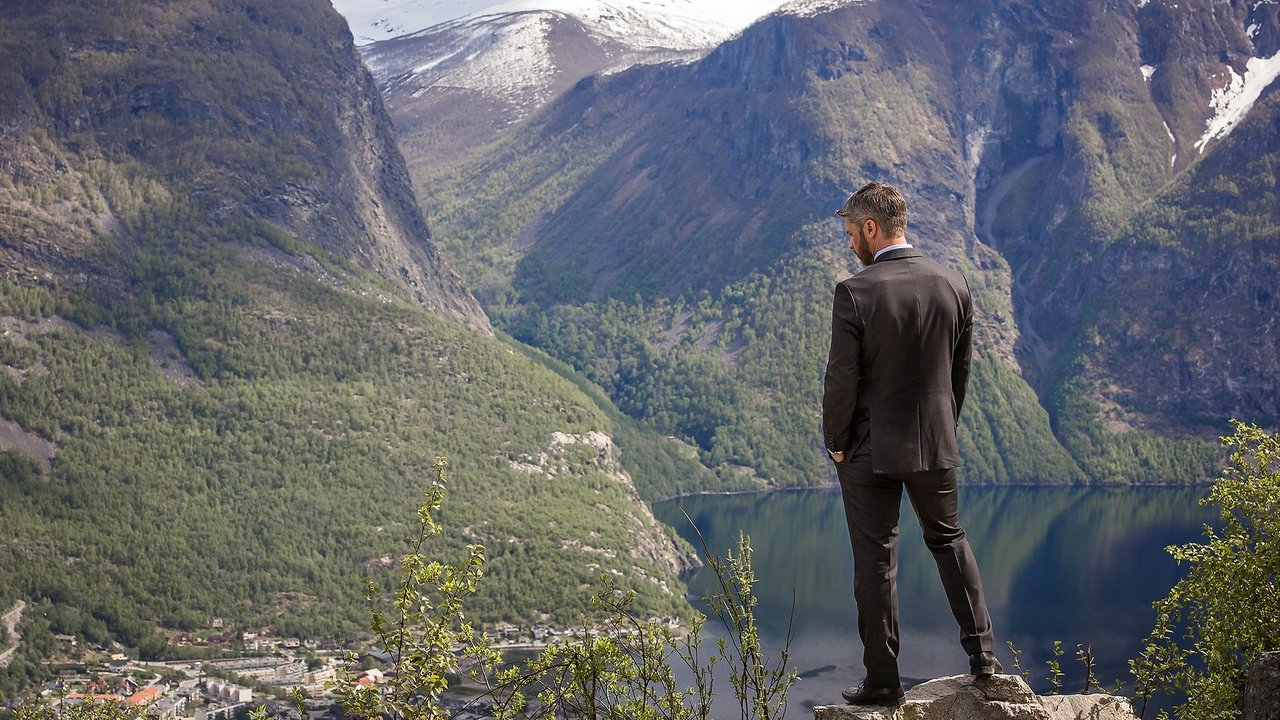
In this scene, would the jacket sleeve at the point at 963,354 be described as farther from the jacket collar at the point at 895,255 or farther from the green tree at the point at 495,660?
the green tree at the point at 495,660

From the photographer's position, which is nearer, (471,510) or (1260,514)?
(1260,514)

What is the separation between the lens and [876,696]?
1134cm

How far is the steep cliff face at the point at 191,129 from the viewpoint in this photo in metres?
152

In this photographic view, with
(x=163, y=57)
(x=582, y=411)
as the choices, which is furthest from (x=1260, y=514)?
(x=163, y=57)

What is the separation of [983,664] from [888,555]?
3.60 feet

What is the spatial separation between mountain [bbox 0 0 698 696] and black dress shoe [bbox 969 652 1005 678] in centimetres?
9365

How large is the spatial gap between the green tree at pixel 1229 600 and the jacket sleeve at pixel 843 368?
236 inches

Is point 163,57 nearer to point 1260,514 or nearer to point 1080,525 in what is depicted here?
point 1080,525

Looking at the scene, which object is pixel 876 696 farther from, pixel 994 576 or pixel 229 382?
pixel 229 382

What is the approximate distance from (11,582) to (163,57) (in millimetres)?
86206

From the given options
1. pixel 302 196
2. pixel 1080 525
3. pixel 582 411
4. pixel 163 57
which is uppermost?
pixel 163 57

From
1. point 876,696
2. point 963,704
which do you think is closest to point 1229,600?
point 963,704

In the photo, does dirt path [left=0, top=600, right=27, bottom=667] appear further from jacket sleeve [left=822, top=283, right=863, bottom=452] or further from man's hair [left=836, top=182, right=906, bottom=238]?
man's hair [left=836, top=182, right=906, bottom=238]

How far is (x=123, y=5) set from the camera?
570 ft
